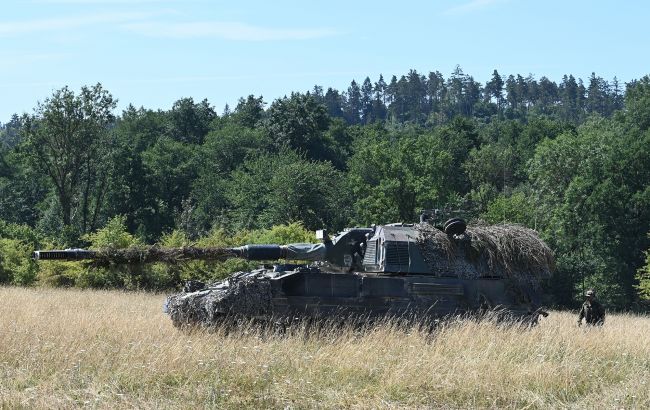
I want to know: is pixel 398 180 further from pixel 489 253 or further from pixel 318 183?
pixel 489 253

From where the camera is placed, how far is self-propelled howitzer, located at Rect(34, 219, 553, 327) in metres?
16.0

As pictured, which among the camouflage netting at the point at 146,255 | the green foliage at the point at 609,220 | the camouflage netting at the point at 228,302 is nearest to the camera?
the camouflage netting at the point at 228,302

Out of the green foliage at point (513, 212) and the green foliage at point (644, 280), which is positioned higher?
the green foliage at point (513, 212)

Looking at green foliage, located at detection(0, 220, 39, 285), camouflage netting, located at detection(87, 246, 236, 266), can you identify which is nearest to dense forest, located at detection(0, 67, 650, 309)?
green foliage, located at detection(0, 220, 39, 285)

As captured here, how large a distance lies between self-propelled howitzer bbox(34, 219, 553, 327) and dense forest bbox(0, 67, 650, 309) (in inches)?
532

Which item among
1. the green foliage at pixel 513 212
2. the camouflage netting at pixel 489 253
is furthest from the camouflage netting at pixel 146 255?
the green foliage at pixel 513 212

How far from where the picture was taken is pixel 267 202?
196ft

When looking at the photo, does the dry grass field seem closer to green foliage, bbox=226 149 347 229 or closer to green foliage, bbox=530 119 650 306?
green foliage, bbox=530 119 650 306

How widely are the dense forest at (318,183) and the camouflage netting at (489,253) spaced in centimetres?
1306

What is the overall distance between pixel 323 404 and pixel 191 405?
54.9 inches

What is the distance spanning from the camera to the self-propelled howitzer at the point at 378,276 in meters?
16.0

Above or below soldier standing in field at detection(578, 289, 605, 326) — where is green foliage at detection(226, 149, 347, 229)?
above

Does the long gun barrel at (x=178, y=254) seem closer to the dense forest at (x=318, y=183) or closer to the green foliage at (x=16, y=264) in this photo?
the dense forest at (x=318, y=183)

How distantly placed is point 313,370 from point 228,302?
4154 millimetres
